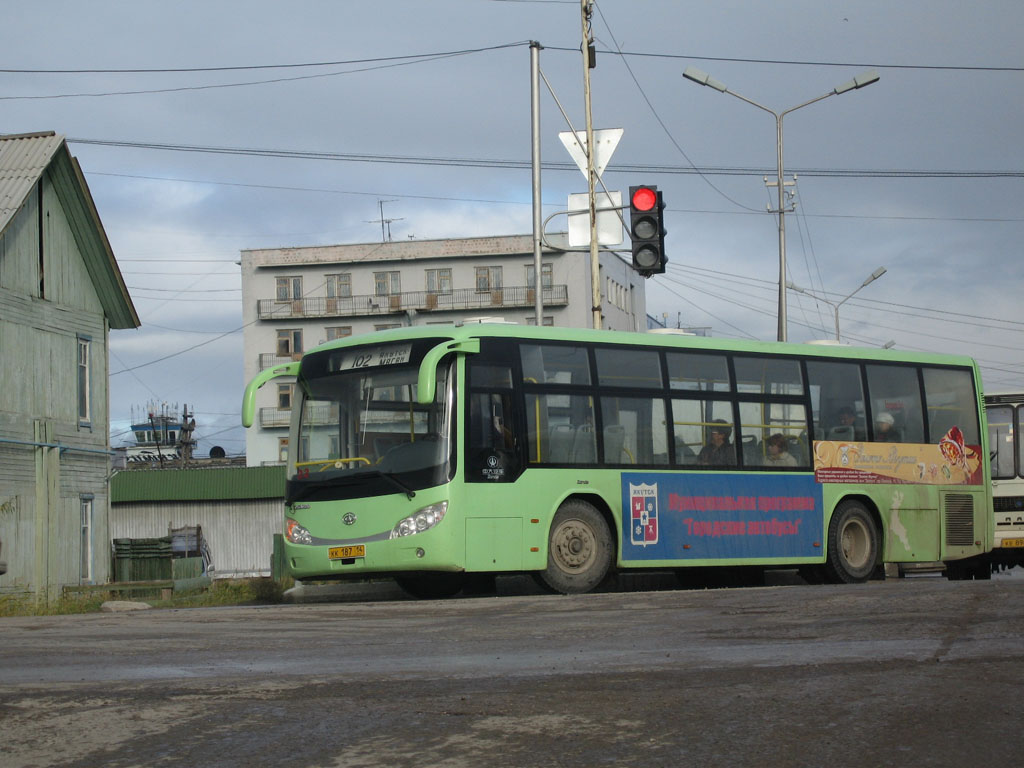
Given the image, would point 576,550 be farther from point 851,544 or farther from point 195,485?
point 195,485

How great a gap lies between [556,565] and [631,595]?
1.57m

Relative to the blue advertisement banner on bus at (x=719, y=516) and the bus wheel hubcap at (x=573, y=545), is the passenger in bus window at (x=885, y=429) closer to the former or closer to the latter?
the blue advertisement banner on bus at (x=719, y=516)

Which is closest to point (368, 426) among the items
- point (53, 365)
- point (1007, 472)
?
point (1007, 472)

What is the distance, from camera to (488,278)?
92.9m

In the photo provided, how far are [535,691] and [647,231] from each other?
11.5 meters

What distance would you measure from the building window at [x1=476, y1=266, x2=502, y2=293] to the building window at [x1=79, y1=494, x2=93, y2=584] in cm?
6123

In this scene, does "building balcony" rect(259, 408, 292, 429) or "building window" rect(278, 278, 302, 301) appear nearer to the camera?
"building balcony" rect(259, 408, 292, 429)

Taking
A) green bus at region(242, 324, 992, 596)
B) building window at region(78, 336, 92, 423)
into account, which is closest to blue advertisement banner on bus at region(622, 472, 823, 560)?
green bus at region(242, 324, 992, 596)

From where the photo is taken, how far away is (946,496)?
20.1 metres

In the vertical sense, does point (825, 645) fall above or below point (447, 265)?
below

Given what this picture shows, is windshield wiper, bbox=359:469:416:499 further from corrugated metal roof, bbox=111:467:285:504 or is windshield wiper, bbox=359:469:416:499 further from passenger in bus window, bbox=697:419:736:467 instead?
corrugated metal roof, bbox=111:467:285:504

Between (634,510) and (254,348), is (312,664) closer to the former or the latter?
(634,510)

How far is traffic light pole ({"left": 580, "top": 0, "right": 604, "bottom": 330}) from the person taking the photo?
76.3ft

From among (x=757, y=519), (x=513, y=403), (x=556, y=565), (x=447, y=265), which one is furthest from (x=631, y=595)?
(x=447, y=265)
